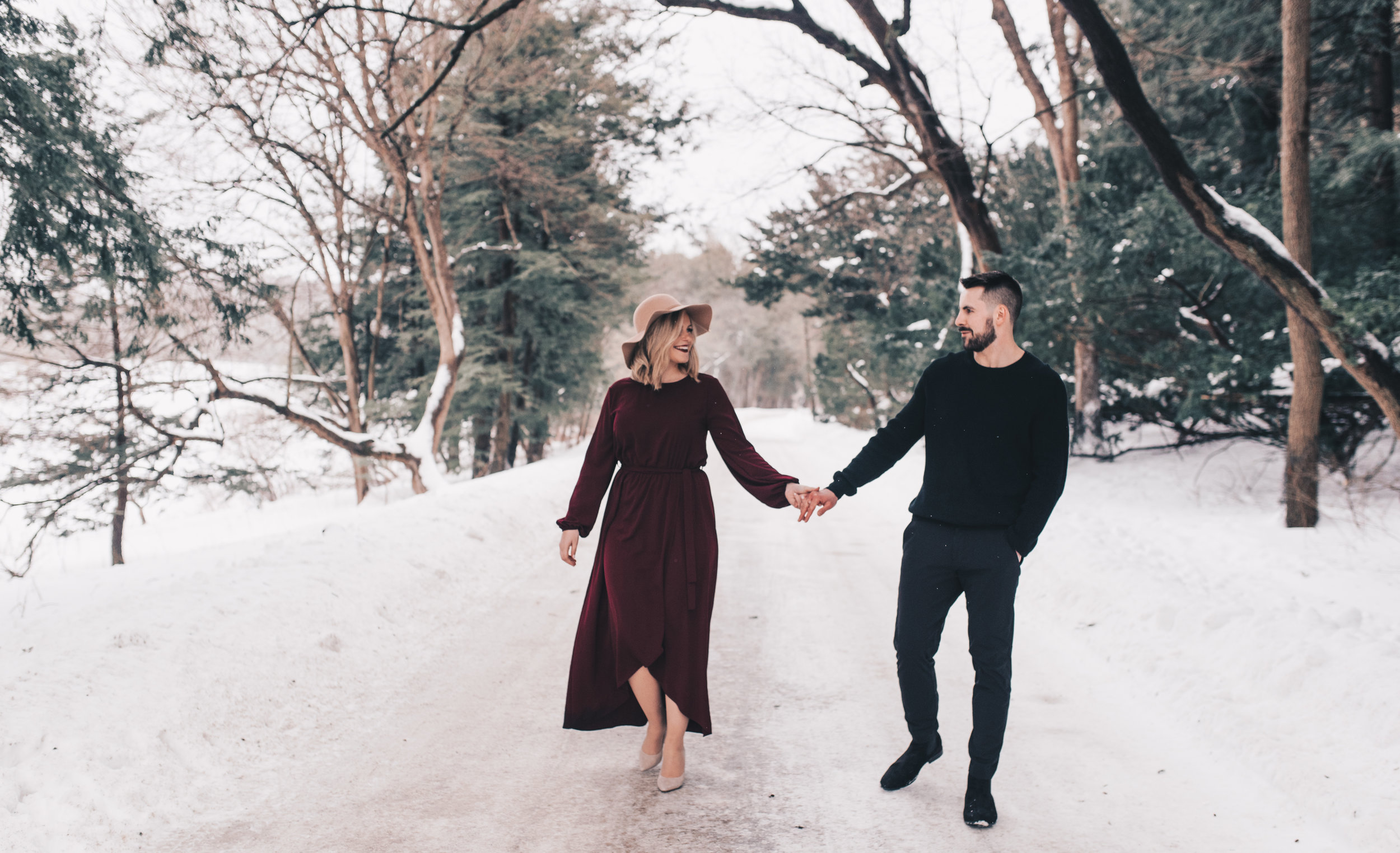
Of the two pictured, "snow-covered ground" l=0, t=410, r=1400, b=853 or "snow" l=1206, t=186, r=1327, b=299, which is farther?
"snow" l=1206, t=186, r=1327, b=299

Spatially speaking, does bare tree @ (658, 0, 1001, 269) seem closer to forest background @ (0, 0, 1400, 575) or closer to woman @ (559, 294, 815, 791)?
forest background @ (0, 0, 1400, 575)

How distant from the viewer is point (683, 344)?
3332 millimetres

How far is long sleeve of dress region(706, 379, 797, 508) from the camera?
344 centimetres

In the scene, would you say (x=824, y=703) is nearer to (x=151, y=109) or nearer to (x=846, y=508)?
(x=846, y=508)

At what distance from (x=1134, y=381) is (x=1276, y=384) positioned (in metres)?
2.59

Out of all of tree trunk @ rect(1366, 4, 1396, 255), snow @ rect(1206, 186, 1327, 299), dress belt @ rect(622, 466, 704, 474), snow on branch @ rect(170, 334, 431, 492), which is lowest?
snow on branch @ rect(170, 334, 431, 492)

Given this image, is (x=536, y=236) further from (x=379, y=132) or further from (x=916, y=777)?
(x=916, y=777)

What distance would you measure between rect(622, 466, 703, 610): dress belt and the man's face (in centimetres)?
131

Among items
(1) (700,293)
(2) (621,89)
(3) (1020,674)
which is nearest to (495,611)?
(3) (1020,674)

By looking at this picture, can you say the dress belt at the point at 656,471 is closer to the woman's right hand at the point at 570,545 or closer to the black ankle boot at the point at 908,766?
the woman's right hand at the point at 570,545

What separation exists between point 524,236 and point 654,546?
1777 centimetres

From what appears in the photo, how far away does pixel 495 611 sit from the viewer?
5777 millimetres

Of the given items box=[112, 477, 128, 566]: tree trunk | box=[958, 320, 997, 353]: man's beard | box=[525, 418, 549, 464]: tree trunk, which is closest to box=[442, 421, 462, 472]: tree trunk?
box=[525, 418, 549, 464]: tree trunk

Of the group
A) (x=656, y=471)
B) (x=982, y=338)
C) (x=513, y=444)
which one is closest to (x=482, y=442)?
(x=513, y=444)
